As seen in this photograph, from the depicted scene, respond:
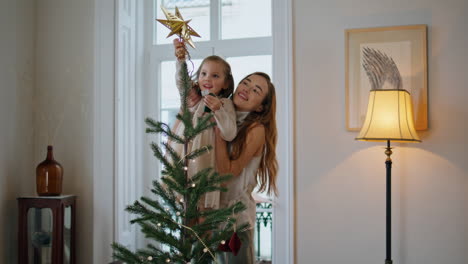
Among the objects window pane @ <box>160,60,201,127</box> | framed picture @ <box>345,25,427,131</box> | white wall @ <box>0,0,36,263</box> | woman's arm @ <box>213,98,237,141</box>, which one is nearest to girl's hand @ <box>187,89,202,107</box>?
woman's arm @ <box>213,98,237,141</box>

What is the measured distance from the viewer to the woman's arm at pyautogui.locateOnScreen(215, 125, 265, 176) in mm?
1866

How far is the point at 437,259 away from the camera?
2.51 meters

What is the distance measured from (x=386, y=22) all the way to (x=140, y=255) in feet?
6.60

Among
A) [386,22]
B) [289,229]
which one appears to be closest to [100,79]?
[289,229]

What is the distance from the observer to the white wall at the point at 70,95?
2.94 m

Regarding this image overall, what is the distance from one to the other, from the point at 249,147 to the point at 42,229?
1.51m

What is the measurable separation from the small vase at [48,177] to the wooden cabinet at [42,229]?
5 cm

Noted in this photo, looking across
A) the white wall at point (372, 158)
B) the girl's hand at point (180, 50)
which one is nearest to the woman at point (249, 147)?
the girl's hand at point (180, 50)

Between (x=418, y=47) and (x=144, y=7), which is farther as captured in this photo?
(x=144, y=7)

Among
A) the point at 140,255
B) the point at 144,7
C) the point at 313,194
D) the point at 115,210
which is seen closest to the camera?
the point at 140,255

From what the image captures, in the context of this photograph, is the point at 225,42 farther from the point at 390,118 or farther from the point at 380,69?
the point at 390,118

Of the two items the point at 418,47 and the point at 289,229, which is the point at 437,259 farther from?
the point at 418,47

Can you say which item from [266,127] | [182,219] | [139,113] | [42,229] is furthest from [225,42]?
[182,219]

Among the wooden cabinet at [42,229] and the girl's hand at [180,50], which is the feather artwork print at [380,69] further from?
the wooden cabinet at [42,229]
